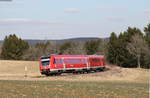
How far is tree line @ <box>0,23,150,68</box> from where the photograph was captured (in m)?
88.9

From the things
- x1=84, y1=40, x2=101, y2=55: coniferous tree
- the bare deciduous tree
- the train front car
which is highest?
x1=84, y1=40, x2=101, y2=55: coniferous tree

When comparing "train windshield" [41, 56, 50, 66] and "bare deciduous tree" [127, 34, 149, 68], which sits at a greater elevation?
"bare deciduous tree" [127, 34, 149, 68]

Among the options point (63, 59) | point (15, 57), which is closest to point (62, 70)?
point (63, 59)

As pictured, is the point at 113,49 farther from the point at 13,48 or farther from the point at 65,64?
the point at 65,64

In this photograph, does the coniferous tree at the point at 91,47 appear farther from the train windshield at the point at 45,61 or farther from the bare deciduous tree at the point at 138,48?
the train windshield at the point at 45,61

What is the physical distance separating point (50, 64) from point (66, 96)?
3034 cm

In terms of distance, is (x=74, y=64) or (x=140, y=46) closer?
(x=74, y=64)

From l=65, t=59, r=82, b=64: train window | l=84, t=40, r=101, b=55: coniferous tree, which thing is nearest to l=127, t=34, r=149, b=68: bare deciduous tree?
l=84, t=40, r=101, b=55: coniferous tree

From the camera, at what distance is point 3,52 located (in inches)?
4540

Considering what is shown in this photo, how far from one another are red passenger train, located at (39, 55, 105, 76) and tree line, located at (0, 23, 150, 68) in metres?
36.2

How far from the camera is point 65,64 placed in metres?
46.9

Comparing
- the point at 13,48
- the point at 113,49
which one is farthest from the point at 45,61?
the point at 13,48

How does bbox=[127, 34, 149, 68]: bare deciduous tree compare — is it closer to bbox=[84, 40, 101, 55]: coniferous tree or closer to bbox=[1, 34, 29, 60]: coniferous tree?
bbox=[84, 40, 101, 55]: coniferous tree

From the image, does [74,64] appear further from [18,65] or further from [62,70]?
[18,65]
